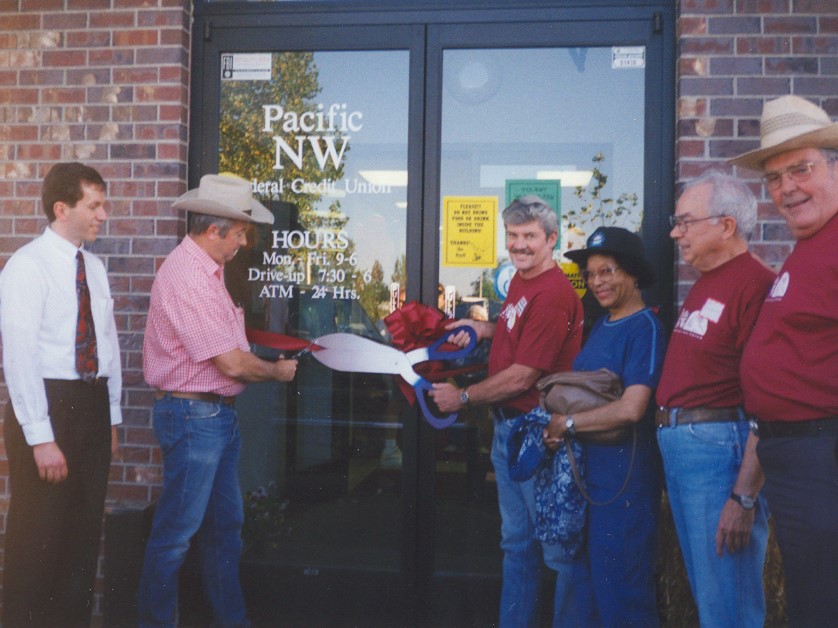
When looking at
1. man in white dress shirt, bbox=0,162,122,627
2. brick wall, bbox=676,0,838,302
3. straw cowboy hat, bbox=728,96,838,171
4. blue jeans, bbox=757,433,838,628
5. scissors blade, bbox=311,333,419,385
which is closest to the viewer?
blue jeans, bbox=757,433,838,628

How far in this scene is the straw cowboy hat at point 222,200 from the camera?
12.1 ft

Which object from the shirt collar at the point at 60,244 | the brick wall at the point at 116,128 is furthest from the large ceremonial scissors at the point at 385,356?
the shirt collar at the point at 60,244

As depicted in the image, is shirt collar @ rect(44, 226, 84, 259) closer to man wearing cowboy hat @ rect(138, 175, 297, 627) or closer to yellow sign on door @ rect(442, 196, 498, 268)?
man wearing cowboy hat @ rect(138, 175, 297, 627)

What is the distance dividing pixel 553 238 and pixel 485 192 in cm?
69

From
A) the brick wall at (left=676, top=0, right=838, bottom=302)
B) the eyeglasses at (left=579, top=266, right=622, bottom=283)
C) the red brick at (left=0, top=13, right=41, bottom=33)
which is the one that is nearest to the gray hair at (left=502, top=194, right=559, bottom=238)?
the eyeglasses at (left=579, top=266, right=622, bottom=283)

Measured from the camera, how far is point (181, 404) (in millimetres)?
3617

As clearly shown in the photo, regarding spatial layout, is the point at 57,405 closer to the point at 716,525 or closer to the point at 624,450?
the point at 624,450

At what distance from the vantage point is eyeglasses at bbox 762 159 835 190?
2.62m

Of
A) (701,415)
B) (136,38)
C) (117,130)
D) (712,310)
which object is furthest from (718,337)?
(136,38)

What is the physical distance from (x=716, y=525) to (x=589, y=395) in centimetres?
65

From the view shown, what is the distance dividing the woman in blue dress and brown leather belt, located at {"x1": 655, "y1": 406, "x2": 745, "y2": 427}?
0.65 ft

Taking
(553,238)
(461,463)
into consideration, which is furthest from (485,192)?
(461,463)

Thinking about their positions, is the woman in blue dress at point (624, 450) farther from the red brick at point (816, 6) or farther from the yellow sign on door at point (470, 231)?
the red brick at point (816, 6)

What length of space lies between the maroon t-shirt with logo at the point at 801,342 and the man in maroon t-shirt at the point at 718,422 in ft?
0.76
